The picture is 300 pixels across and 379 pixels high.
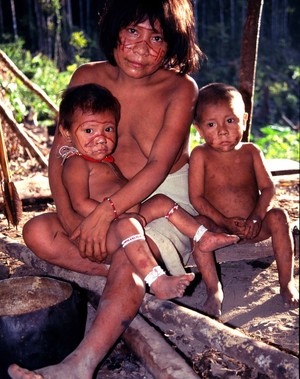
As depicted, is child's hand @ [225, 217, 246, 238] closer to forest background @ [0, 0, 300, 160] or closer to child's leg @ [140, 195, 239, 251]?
child's leg @ [140, 195, 239, 251]

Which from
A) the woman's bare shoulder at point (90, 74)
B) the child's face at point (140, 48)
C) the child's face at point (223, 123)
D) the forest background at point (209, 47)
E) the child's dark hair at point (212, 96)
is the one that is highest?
the child's face at point (140, 48)

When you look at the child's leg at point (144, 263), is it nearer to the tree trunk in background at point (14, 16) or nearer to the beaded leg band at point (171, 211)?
the beaded leg band at point (171, 211)

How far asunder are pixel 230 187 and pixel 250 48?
66.7 inches

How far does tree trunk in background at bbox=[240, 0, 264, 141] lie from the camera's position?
3.78 meters

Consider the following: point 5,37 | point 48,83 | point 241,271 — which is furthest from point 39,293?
point 5,37

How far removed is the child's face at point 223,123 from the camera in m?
2.47

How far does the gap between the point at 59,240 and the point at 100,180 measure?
324 mm

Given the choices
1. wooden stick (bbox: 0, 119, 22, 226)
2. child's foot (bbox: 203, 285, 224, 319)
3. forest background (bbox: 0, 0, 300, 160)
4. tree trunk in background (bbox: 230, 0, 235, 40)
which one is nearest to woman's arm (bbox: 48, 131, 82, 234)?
child's foot (bbox: 203, 285, 224, 319)

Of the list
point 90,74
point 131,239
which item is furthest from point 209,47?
point 131,239

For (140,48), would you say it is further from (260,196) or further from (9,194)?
(9,194)

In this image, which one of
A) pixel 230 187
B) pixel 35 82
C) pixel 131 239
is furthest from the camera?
pixel 35 82

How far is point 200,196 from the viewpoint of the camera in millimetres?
2549

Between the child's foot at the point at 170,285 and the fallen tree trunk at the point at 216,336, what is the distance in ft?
0.27

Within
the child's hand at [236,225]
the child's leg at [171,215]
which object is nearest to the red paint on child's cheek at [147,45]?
the child's leg at [171,215]
